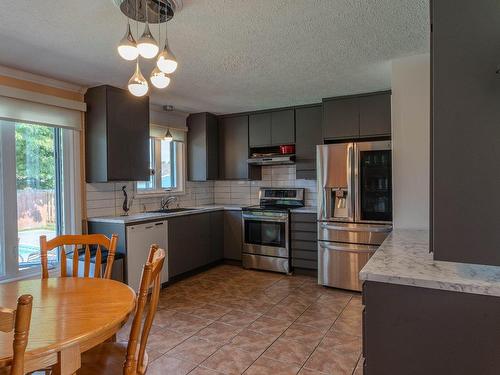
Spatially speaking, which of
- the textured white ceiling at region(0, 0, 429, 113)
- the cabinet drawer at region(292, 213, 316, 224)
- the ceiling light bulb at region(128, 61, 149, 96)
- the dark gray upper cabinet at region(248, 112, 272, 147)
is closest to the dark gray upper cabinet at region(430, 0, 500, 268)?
the textured white ceiling at region(0, 0, 429, 113)

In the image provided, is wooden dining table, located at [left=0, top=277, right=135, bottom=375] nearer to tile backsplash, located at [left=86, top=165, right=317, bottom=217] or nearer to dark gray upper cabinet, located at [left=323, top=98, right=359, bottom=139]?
tile backsplash, located at [left=86, top=165, right=317, bottom=217]

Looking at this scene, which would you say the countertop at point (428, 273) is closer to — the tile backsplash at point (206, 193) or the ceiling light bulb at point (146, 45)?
the ceiling light bulb at point (146, 45)

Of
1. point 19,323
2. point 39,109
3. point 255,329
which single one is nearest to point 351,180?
point 255,329

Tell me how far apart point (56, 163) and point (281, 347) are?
2.80 meters

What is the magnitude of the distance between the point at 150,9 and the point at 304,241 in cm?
316

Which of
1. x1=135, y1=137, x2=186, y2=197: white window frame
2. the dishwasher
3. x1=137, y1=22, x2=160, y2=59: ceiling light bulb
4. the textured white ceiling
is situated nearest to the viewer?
x1=137, y1=22, x2=160, y2=59: ceiling light bulb

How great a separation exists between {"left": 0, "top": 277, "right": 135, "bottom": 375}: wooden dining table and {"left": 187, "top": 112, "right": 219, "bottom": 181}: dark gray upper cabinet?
10.7 feet

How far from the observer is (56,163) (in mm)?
3441

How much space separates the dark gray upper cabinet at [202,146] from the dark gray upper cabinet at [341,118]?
1.78 metres

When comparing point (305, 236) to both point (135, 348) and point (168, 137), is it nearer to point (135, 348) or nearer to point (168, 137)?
point (168, 137)

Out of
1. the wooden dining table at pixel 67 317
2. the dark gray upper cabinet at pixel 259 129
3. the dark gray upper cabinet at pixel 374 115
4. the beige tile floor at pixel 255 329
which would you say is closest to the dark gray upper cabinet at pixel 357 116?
the dark gray upper cabinet at pixel 374 115

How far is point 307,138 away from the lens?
450 cm

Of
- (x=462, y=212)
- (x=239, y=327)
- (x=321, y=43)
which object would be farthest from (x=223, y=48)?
(x=239, y=327)

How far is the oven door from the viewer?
435 cm
